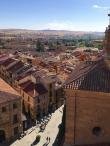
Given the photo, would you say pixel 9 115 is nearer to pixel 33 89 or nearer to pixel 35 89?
pixel 33 89

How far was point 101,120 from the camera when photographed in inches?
914

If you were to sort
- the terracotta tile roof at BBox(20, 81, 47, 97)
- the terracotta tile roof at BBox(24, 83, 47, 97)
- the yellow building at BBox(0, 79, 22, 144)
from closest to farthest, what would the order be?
the yellow building at BBox(0, 79, 22, 144) < the terracotta tile roof at BBox(24, 83, 47, 97) < the terracotta tile roof at BBox(20, 81, 47, 97)

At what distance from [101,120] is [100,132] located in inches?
36.5

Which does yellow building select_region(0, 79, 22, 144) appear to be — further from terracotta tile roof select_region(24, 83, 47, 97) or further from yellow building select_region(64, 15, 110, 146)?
yellow building select_region(64, 15, 110, 146)

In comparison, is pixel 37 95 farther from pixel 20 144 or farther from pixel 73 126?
pixel 73 126

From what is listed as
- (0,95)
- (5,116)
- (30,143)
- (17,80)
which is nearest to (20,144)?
(30,143)

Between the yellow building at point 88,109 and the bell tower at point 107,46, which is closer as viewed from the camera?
the yellow building at point 88,109

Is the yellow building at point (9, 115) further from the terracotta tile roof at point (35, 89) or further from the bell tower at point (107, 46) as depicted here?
the bell tower at point (107, 46)

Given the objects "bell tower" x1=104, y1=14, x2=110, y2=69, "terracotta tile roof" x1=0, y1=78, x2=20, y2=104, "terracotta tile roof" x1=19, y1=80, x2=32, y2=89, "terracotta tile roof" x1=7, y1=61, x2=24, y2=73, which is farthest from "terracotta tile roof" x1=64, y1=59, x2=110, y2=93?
"terracotta tile roof" x1=7, y1=61, x2=24, y2=73

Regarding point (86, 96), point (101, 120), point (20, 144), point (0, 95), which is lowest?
point (20, 144)

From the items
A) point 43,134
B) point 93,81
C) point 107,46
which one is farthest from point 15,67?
point 93,81

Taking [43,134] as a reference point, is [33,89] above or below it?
above

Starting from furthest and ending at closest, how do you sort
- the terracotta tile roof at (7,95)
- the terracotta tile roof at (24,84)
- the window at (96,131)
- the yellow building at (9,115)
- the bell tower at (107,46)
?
the terracotta tile roof at (24,84) < the yellow building at (9,115) < the terracotta tile roof at (7,95) < the bell tower at (107,46) < the window at (96,131)

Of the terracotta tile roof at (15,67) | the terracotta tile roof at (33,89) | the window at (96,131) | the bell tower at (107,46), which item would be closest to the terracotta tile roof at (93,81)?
the bell tower at (107,46)
